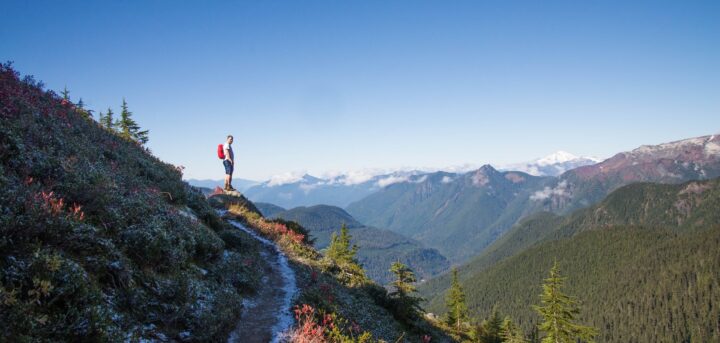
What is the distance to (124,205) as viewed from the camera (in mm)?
10391

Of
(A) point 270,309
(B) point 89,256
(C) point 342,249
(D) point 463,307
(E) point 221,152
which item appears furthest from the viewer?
(C) point 342,249

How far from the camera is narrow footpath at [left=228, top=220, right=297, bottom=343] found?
33.0 feet

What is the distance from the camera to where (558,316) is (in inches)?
1261

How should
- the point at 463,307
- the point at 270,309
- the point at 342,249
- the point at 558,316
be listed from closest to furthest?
1. the point at 270,309
2. the point at 558,316
3. the point at 463,307
4. the point at 342,249

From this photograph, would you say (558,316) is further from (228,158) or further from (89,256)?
(89,256)

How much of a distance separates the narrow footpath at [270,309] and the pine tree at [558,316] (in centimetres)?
2520

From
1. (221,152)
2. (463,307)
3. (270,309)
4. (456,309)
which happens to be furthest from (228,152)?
(463,307)

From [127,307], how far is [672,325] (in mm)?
246724

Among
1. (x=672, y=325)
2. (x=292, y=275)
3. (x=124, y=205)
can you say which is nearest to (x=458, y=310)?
(x=292, y=275)

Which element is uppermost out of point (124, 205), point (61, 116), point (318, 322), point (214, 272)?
point (61, 116)

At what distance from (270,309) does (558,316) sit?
96.2 feet

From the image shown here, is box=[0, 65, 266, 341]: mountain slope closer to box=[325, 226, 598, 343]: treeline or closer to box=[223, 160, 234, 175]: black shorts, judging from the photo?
box=[325, 226, 598, 343]: treeline

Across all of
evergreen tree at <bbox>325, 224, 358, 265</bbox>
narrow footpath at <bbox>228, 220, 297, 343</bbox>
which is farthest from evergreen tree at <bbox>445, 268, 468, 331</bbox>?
narrow footpath at <bbox>228, 220, 297, 343</bbox>

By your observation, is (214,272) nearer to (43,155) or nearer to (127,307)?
(127,307)
